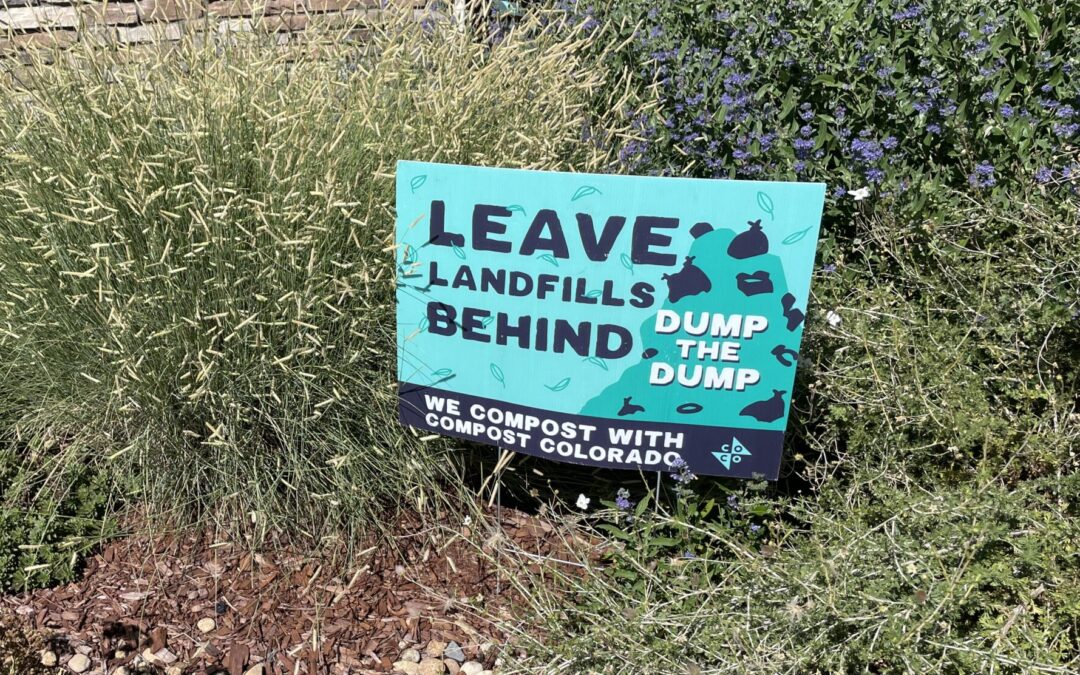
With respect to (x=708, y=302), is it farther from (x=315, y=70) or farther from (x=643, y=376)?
(x=315, y=70)

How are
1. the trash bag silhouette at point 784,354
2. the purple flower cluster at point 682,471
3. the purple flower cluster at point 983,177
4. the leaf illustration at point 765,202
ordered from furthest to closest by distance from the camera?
the purple flower cluster at point 983,177
the purple flower cluster at point 682,471
the trash bag silhouette at point 784,354
the leaf illustration at point 765,202

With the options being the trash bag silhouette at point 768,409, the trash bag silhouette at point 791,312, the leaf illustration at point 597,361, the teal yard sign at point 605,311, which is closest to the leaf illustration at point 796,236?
the teal yard sign at point 605,311

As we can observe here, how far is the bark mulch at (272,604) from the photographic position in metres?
2.41

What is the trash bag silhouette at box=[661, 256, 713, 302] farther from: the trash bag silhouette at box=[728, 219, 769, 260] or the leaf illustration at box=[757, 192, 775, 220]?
the leaf illustration at box=[757, 192, 775, 220]

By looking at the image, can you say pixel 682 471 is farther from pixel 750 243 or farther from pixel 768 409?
pixel 750 243

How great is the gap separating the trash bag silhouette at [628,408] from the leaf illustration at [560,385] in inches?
6.2

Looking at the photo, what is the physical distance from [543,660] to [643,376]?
2.51 feet

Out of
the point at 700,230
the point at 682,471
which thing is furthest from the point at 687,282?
the point at 682,471

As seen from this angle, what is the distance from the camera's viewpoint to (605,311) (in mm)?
2293

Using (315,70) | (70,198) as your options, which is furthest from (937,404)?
(70,198)

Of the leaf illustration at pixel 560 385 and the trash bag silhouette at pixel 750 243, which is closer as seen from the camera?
the trash bag silhouette at pixel 750 243

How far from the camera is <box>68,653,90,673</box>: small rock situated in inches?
91.6

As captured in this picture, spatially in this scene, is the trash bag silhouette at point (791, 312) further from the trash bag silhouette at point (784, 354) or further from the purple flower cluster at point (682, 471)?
the purple flower cluster at point (682, 471)

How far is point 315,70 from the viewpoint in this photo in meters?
2.97
